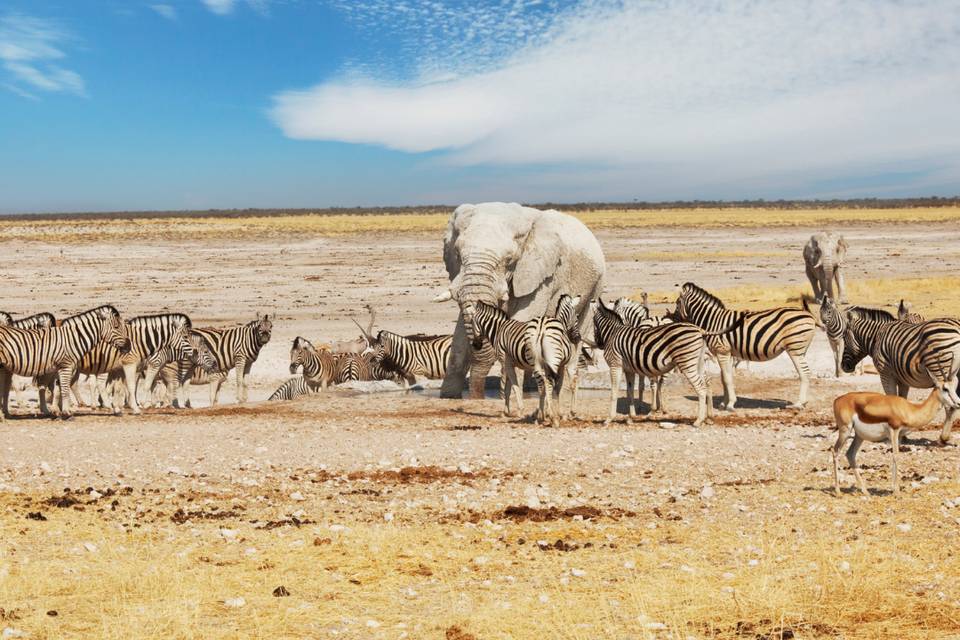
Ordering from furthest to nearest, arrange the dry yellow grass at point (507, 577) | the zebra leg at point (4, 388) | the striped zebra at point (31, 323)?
the striped zebra at point (31, 323) < the zebra leg at point (4, 388) < the dry yellow grass at point (507, 577)

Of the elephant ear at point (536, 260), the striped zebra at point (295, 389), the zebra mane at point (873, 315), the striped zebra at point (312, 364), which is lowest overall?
the striped zebra at point (295, 389)

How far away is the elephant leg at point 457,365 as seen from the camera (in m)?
16.3

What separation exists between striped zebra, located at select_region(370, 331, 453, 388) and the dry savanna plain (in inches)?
51.8

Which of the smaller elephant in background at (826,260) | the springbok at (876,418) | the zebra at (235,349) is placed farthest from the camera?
the smaller elephant in background at (826,260)

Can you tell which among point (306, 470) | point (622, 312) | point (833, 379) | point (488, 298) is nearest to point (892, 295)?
point (833, 379)

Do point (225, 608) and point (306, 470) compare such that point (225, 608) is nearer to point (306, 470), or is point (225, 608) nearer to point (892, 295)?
point (306, 470)

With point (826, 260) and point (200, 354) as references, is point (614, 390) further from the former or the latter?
point (826, 260)

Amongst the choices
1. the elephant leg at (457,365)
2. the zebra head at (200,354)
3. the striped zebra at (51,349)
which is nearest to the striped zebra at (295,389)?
the zebra head at (200,354)

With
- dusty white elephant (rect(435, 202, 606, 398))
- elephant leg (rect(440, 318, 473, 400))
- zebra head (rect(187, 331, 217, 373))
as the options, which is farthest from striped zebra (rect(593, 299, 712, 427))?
zebra head (rect(187, 331, 217, 373))

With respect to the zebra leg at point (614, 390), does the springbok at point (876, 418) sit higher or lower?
higher

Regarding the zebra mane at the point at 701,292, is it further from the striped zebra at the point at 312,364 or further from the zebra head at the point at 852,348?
the striped zebra at the point at 312,364

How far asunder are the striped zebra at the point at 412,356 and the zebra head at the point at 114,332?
4818 millimetres

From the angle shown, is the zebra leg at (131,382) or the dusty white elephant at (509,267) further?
the dusty white elephant at (509,267)

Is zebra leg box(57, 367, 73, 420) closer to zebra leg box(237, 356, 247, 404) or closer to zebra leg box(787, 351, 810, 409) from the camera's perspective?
zebra leg box(237, 356, 247, 404)
